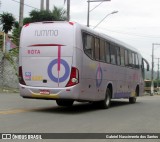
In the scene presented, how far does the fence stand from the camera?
31.3m

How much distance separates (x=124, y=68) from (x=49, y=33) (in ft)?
23.8

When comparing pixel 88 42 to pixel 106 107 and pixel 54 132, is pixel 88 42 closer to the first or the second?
pixel 106 107

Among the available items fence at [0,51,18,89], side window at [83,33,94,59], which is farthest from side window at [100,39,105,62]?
fence at [0,51,18,89]

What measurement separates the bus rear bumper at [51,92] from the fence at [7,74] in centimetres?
1510

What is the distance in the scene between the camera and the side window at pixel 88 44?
54.7ft

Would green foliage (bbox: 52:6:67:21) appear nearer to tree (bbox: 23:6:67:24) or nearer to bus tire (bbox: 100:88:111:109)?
tree (bbox: 23:6:67:24)

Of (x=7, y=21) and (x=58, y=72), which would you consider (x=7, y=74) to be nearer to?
(x=7, y=21)

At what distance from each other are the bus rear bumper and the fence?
1510 cm

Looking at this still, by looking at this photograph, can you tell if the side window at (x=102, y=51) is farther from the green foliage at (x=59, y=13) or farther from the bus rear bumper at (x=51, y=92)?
the green foliage at (x=59, y=13)

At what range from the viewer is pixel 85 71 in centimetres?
1666

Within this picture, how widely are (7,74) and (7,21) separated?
9912 millimetres

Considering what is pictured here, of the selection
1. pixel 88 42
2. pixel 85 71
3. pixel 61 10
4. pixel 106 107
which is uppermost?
pixel 61 10

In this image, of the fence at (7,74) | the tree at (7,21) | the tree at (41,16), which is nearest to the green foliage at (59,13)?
the tree at (41,16)

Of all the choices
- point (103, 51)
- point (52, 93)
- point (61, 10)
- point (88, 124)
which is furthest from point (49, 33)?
point (61, 10)
